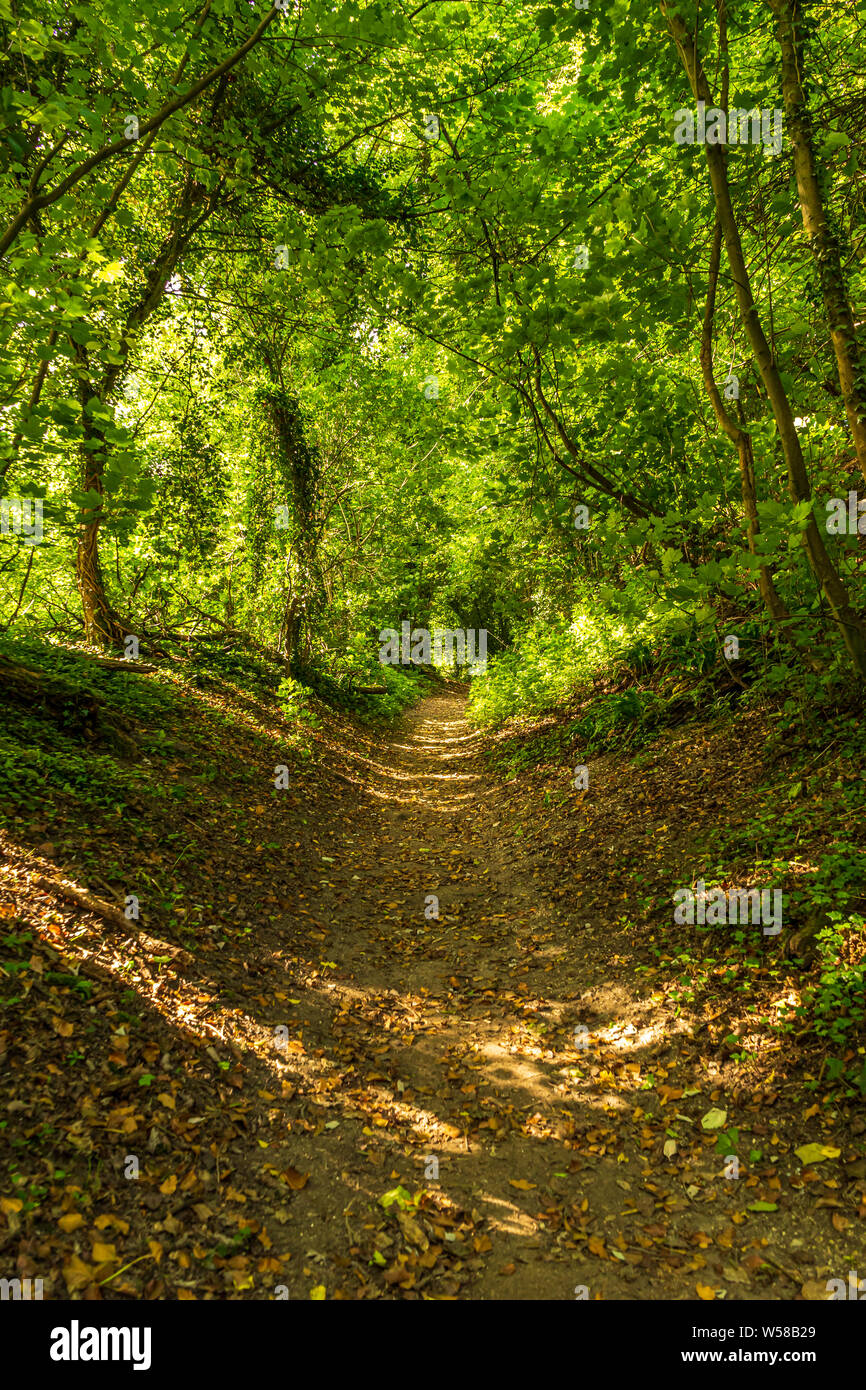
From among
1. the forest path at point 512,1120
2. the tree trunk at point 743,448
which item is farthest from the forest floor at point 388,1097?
the tree trunk at point 743,448

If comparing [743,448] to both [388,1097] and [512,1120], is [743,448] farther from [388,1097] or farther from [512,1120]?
[388,1097]

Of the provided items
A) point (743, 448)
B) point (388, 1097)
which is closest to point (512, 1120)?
point (388, 1097)

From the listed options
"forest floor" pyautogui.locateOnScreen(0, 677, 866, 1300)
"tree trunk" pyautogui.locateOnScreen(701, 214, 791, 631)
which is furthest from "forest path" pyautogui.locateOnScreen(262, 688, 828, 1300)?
"tree trunk" pyautogui.locateOnScreen(701, 214, 791, 631)

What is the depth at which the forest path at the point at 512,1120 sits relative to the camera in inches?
114

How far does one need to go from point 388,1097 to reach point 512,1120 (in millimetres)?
772

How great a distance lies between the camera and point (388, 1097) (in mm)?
3969

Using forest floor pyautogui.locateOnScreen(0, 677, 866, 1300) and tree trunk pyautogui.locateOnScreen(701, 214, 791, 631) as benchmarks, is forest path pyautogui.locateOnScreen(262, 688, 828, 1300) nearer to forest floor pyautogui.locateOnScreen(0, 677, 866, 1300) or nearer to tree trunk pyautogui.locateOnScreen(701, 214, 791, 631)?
forest floor pyautogui.locateOnScreen(0, 677, 866, 1300)

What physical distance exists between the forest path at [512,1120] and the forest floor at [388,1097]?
1cm

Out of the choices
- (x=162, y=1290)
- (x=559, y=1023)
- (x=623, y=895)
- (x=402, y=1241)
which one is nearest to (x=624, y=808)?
(x=623, y=895)

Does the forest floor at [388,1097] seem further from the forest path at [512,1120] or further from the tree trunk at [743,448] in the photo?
the tree trunk at [743,448]

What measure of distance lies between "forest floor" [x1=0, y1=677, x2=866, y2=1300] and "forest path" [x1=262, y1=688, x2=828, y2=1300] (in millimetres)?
15

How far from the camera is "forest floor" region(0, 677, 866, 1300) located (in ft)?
9.20

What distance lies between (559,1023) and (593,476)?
496cm
